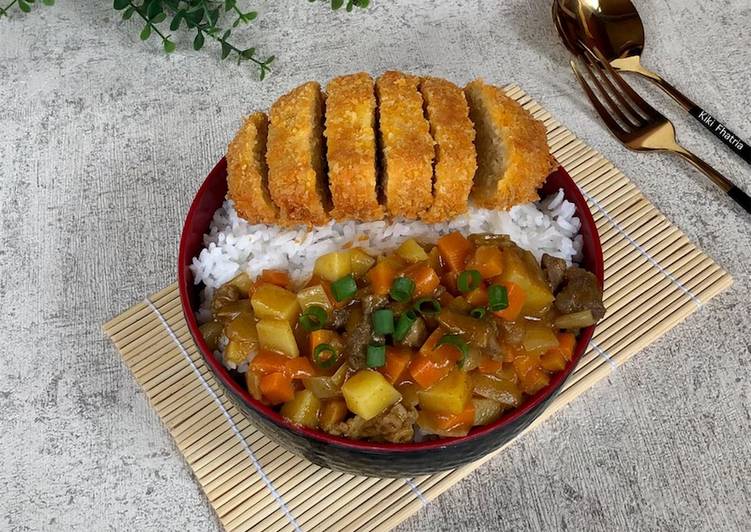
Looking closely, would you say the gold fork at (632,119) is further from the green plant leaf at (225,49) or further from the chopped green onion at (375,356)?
the chopped green onion at (375,356)

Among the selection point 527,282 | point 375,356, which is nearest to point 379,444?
point 375,356

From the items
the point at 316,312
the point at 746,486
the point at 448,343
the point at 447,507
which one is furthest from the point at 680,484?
the point at 316,312

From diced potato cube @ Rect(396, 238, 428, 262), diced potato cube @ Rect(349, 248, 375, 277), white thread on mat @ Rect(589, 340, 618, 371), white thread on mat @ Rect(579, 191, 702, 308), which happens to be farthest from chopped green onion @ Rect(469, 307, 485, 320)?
white thread on mat @ Rect(579, 191, 702, 308)

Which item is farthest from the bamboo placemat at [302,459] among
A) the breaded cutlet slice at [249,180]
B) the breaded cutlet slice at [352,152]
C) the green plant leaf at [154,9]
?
the green plant leaf at [154,9]

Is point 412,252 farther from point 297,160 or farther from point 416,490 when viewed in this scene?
point 416,490

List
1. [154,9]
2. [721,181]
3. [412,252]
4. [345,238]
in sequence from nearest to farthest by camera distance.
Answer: [412,252]
[345,238]
[721,181]
[154,9]

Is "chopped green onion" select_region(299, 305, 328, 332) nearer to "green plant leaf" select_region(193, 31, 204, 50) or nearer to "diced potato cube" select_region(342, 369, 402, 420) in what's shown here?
"diced potato cube" select_region(342, 369, 402, 420)

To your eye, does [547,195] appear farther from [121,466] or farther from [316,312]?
[121,466]
